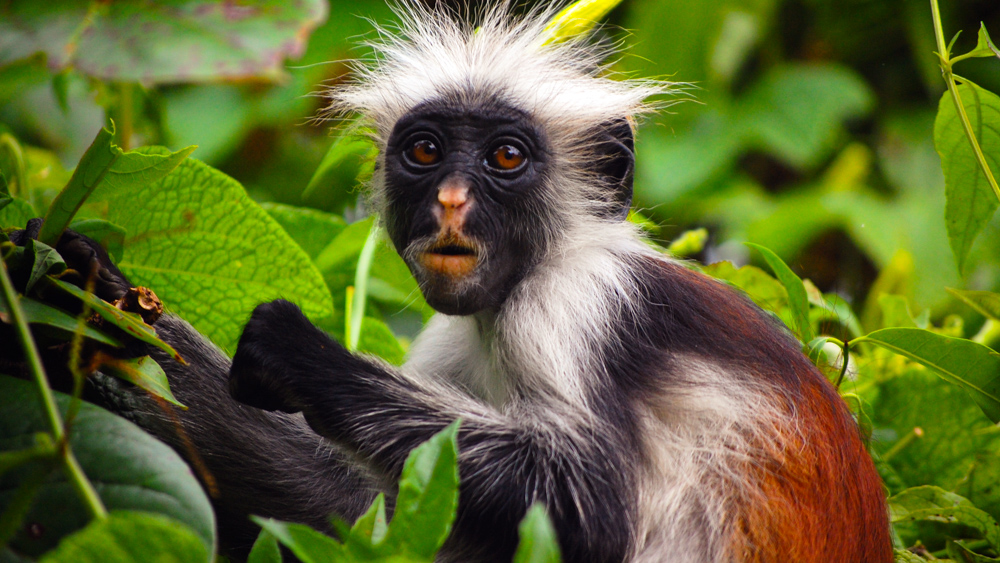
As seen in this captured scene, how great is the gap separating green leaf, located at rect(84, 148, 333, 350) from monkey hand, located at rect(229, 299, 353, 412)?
23 cm

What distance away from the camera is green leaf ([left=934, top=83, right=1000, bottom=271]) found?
102 inches

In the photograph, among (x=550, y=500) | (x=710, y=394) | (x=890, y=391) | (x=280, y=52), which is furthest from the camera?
(x=890, y=391)

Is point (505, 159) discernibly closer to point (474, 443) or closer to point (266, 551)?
point (474, 443)

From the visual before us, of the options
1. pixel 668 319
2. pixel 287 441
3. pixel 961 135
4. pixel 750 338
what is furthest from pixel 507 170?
pixel 961 135

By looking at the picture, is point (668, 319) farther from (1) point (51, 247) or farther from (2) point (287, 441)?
(1) point (51, 247)

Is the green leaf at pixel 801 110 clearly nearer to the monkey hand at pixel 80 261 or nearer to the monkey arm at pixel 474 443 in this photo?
the monkey arm at pixel 474 443

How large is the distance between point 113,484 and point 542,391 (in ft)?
4.68

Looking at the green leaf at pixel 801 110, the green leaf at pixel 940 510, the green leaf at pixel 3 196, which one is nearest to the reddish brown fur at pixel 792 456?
the green leaf at pixel 940 510

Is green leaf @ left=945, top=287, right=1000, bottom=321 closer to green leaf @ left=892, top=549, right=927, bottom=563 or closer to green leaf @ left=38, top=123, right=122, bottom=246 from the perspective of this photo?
green leaf @ left=892, top=549, right=927, bottom=563

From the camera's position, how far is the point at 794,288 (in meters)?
2.83

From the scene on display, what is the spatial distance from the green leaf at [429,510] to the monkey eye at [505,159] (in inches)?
65.0

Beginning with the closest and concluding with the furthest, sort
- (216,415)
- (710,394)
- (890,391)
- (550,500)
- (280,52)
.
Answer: (280,52) < (550,500) < (710,394) < (216,415) < (890,391)

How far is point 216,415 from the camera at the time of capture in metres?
2.87

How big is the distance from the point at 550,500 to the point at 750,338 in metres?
0.86
